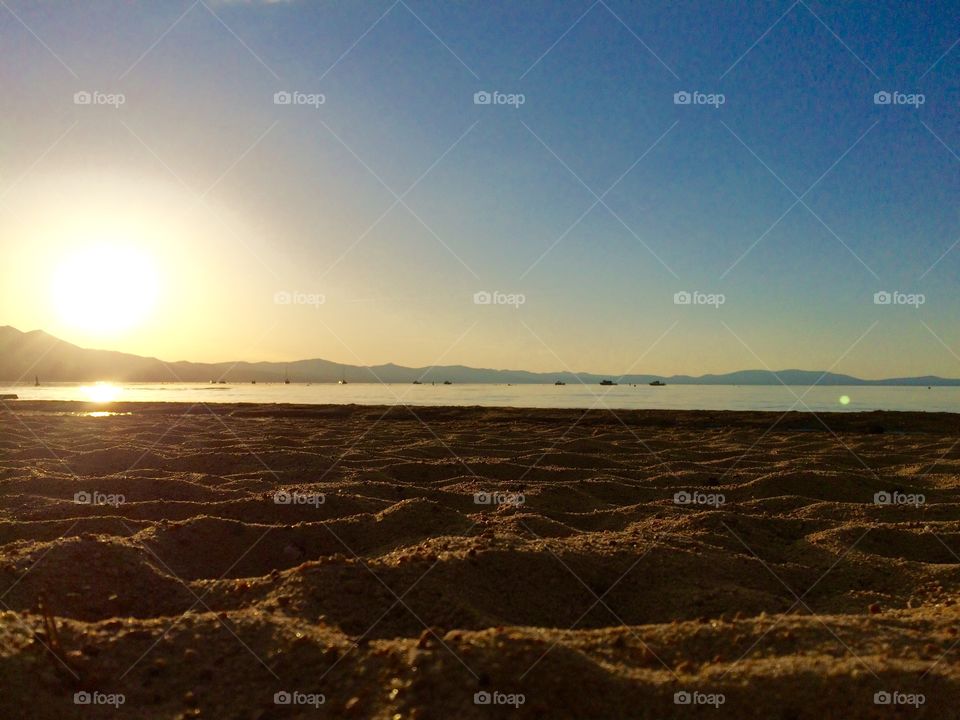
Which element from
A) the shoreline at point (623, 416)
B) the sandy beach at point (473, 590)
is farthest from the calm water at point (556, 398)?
the sandy beach at point (473, 590)

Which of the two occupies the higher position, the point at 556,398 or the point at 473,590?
→ the point at 556,398

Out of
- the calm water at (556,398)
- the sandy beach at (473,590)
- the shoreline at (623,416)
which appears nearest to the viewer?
the sandy beach at (473,590)

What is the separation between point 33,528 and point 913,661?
223 inches

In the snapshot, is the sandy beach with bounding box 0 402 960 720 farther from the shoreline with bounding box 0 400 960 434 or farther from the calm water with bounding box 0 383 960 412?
the calm water with bounding box 0 383 960 412

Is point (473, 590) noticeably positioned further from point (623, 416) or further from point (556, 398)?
point (556, 398)

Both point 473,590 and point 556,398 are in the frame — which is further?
point 556,398

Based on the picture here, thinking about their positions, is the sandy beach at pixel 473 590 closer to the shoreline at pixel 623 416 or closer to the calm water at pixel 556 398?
the shoreline at pixel 623 416

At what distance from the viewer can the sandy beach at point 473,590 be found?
240 cm

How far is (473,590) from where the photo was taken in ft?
11.7

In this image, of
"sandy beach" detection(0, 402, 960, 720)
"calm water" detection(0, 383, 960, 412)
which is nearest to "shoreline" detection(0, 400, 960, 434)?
"calm water" detection(0, 383, 960, 412)

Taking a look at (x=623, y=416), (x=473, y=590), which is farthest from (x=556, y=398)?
(x=473, y=590)

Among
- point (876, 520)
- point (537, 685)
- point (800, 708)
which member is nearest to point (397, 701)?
point (537, 685)

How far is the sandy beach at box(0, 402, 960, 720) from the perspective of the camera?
7.87 ft

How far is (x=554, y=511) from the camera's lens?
19.4 feet
